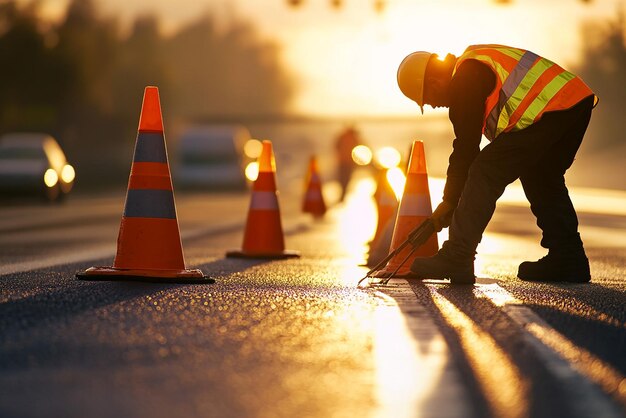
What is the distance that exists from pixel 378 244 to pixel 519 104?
2.43m

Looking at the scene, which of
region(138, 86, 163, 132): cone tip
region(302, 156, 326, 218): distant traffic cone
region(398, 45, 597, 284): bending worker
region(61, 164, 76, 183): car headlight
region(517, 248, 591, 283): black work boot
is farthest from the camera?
region(61, 164, 76, 183): car headlight

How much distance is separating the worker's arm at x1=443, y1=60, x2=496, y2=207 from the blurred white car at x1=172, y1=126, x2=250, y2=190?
42.7 m

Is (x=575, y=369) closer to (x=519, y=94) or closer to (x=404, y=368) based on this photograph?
(x=404, y=368)

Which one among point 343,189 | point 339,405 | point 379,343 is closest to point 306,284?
point 379,343

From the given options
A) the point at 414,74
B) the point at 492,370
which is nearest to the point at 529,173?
the point at 414,74

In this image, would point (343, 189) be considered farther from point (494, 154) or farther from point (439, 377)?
point (439, 377)

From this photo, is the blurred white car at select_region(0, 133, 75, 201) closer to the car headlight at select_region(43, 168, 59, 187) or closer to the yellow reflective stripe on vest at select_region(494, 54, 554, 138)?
the car headlight at select_region(43, 168, 59, 187)

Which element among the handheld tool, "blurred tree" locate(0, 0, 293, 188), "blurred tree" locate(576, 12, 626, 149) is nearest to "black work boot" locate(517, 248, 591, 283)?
the handheld tool

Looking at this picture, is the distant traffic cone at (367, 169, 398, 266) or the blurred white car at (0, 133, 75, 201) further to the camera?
the blurred white car at (0, 133, 75, 201)

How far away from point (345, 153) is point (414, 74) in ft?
75.4

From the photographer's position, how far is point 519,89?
394 inches

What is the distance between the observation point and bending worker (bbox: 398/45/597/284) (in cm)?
995

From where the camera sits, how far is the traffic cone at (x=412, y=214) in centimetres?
1080

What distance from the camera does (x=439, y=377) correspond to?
598 cm
